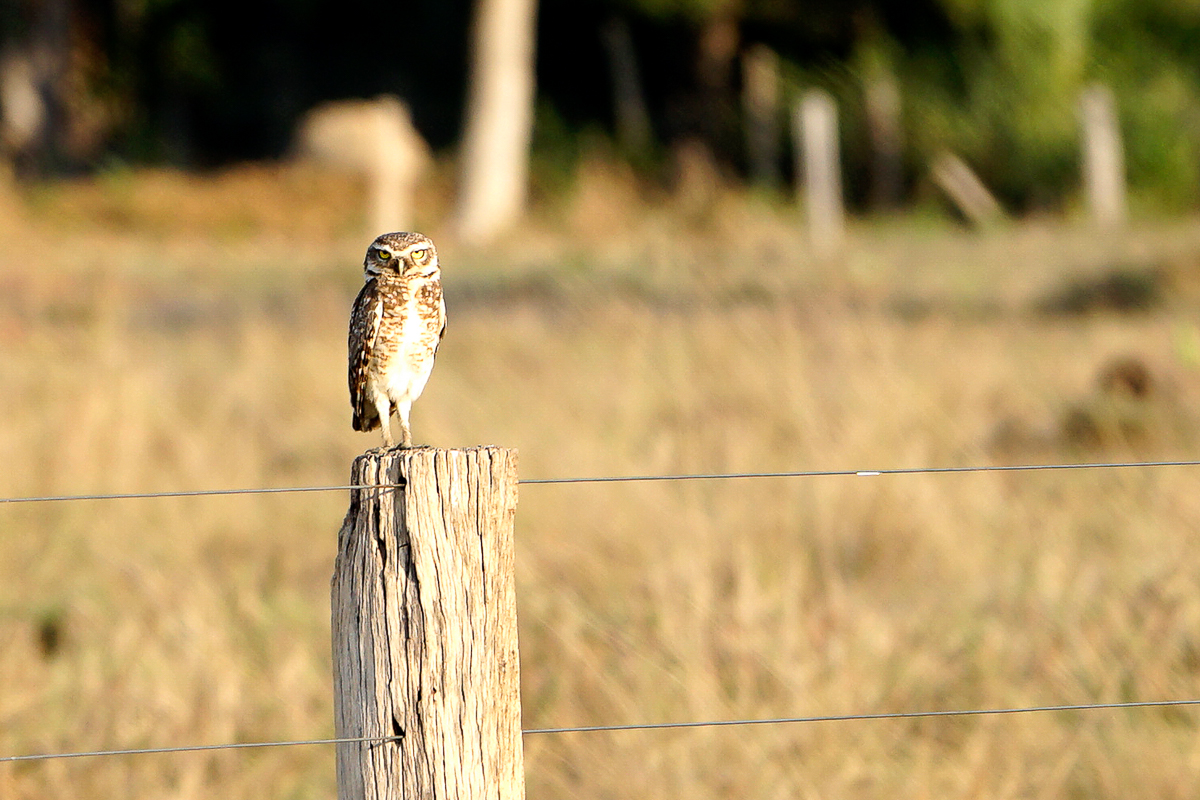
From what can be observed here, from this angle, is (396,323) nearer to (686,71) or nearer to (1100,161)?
(1100,161)

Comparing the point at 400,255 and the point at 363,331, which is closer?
the point at 400,255

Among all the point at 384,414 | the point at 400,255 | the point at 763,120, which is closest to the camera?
the point at 400,255

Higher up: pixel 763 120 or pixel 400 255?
pixel 763 120

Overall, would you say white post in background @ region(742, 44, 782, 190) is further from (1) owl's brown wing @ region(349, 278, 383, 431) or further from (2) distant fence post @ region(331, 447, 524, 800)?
(2) distant fence post @ region(331, 447, 524, 800)

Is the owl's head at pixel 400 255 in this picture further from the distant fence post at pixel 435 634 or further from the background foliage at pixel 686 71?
the background foliage at pixel 686 71

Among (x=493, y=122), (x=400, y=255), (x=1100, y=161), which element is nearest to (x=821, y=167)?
(x=1100, y=161)

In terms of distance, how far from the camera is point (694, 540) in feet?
15.7

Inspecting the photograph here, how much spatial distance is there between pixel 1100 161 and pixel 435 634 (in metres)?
16.4

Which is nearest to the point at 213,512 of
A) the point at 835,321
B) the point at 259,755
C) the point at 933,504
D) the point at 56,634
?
the point at 56,634

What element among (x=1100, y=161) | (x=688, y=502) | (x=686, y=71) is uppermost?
(x=686, y=71)

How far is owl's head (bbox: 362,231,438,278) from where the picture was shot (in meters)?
2.76

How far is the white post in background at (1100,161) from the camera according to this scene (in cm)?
1669

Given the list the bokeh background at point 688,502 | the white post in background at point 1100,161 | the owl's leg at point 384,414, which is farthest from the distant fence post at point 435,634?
the white post in background at point 1100,161

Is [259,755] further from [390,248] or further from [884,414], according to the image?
[884,414]
